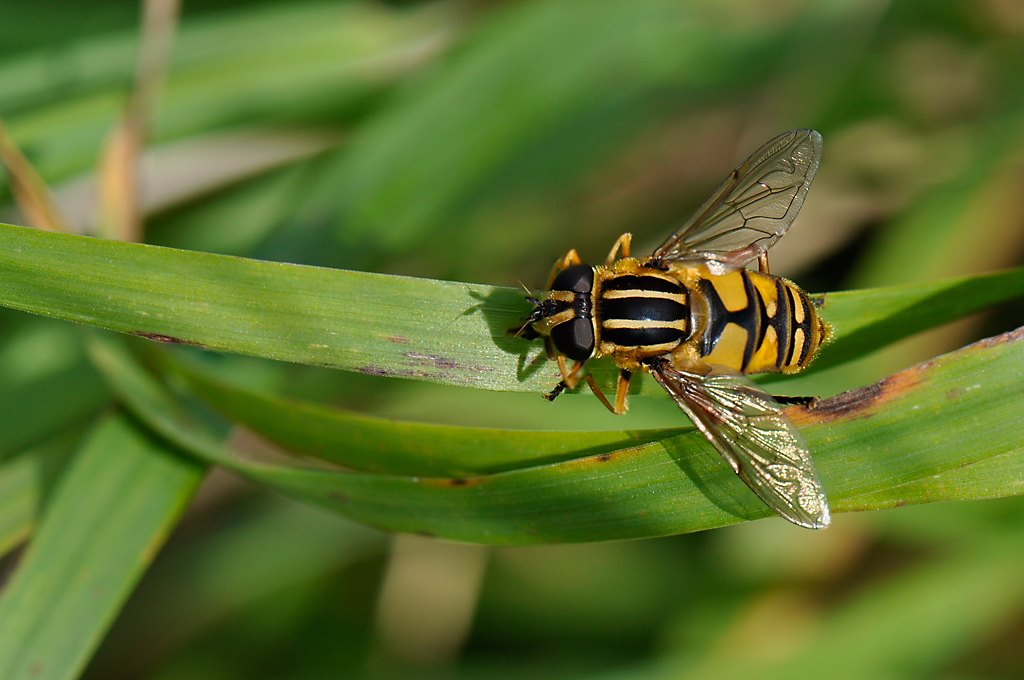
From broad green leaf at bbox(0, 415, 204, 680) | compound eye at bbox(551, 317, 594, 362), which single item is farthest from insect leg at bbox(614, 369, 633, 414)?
broad green leaf at bbox(0, 415, 204, 680)

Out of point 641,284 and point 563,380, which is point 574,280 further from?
point 563,380

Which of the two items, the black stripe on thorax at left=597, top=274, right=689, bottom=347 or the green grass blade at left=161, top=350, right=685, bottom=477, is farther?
the black stripe on thorax at left=597, top=274, right=689, bottom=347

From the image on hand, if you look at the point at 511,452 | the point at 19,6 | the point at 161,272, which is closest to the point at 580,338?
the point at 511,452

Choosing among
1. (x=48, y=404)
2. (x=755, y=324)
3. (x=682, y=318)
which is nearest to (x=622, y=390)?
(x=682, y=318)

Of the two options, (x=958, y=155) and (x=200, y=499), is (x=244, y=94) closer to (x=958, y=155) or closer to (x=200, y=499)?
(x=200, y=499)

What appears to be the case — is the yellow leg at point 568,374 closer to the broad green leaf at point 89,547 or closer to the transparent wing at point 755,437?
the transparent wing at point 755,437

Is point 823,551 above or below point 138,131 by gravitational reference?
below

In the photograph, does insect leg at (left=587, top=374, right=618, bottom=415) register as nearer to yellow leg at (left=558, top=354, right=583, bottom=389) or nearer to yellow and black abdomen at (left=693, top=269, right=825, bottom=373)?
yellow leg at (left=558, top=354, right=583, bottom=389)
